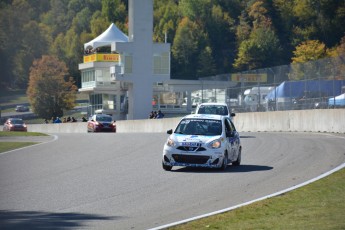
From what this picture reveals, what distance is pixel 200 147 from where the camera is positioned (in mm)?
21953

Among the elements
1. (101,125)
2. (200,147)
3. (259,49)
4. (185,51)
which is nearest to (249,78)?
(101,125)

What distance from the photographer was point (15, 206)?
626 inches

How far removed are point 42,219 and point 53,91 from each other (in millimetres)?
106313

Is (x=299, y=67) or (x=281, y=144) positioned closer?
(x=281, y=144)

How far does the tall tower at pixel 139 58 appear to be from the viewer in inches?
3455

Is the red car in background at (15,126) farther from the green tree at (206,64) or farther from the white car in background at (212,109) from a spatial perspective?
the green tree at (206,64)

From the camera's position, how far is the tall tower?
87750 millimetres

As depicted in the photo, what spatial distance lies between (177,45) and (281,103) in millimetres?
97193

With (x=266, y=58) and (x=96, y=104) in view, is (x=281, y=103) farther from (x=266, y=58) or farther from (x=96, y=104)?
(x=266, y=58)

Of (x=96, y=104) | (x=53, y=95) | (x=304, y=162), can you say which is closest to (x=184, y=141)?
(x=304, y=162)

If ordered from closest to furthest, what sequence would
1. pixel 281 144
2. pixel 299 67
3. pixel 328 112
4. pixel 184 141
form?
pixel 184 141 < pixel 281 144 < pixel 328 112 < pixel 299 67

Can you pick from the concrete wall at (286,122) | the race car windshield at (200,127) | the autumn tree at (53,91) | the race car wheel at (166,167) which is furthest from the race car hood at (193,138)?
the autumn tree at (53,91)

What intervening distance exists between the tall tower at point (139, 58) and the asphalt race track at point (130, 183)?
57004 mm

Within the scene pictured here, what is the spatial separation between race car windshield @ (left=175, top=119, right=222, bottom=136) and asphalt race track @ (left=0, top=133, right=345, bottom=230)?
1.01 m
